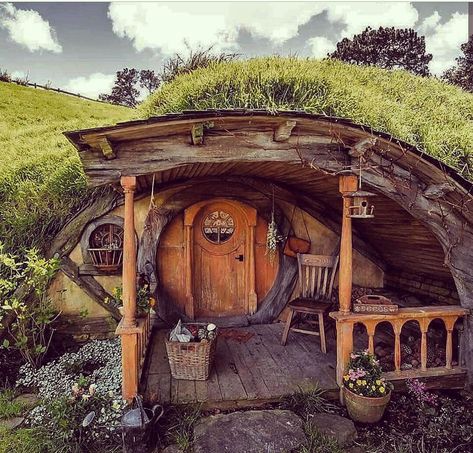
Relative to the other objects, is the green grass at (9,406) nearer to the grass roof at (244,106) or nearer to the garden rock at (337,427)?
the grass roof at (244,106)

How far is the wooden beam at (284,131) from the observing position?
3.65m

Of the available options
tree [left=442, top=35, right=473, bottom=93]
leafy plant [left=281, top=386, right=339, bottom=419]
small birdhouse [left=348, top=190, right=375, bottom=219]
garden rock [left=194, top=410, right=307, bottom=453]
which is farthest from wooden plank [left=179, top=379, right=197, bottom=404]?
tree [left=442, top=35, right=473, bottom=93]

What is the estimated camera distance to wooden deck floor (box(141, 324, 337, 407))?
13.1ft

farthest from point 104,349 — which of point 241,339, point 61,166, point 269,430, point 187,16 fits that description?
point 187,16

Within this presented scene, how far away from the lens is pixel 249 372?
4496 millimetres

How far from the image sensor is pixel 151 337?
18.1 feet

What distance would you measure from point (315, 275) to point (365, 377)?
6.40 ft

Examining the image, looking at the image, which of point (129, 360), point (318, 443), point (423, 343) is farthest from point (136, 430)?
point (423, 343)

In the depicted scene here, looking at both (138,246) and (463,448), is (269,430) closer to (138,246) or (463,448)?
(463,448)

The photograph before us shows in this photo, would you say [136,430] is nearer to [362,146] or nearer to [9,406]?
[9,406]

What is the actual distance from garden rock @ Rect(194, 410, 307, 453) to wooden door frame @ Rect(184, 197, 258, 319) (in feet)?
7.65

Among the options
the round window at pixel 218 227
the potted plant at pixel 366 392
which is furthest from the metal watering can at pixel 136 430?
the round window at pixel 218 227

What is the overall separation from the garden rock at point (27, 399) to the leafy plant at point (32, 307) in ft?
1.72

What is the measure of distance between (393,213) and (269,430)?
2895mm
